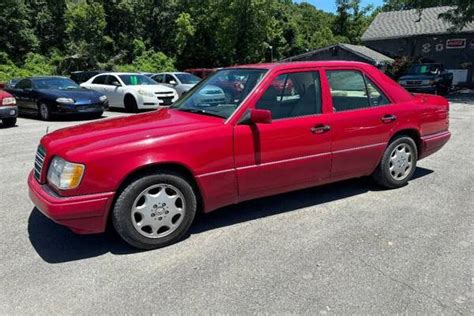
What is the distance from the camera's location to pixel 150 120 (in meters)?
4.22

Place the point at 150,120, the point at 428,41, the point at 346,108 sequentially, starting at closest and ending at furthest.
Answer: the point at 150,120 < the point at 346,108 < the point at 428,41

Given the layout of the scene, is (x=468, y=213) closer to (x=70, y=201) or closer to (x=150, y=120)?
(x=150, y=120)

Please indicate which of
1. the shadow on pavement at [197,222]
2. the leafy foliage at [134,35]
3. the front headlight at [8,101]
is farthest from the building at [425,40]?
the shadow on pavement at [197,222]

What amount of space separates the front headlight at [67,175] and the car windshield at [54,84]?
1068 cm

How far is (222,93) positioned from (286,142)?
866mm

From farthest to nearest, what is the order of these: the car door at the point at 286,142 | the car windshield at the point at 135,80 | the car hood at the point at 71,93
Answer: the car windshield at the point at 135,80, the car hood at the point at 71,93, the car door at the point at 286,142

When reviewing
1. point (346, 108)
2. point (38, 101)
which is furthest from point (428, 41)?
point (346, 108)

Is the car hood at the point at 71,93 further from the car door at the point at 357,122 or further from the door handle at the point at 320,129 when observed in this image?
the door handle at the point at 320,129

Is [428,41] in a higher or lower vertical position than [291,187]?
higher

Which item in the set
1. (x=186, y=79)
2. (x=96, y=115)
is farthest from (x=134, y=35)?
(x=96, y=115)

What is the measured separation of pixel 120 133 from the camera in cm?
377

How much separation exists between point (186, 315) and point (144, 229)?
1.13m

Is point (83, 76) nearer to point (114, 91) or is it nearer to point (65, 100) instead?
point (114, 91)

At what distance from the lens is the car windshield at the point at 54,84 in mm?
13152
